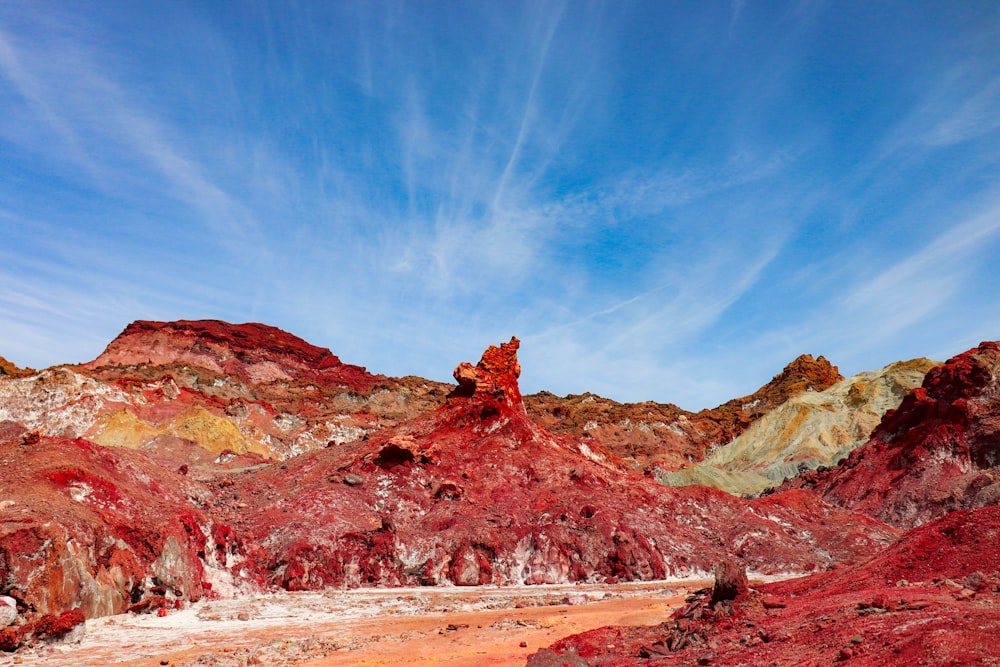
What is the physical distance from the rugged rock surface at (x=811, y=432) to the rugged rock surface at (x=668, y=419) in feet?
35.0

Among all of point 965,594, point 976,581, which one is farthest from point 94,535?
point 976,581

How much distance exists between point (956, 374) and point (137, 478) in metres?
52.4

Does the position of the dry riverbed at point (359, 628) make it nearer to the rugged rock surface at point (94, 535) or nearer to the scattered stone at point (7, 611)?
the scattered stone at point (7, 611)

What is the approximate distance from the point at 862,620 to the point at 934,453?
40892 millimetres

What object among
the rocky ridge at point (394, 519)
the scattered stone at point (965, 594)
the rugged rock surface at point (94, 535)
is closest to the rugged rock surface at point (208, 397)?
the rocky ridge at point (394, 519)

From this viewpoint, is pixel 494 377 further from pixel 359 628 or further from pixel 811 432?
pixel 811 432

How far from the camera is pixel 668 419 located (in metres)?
112

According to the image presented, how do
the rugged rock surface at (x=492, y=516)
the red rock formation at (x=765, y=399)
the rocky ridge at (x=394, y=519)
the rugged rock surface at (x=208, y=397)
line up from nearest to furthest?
the rocky ridge at (x=394, y=519), the rugged rock surface at (x=492, y=516), the rugged rock surface at (x=208, y=397), the red rock formation at (x=765, y=399)

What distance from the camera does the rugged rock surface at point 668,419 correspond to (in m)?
102

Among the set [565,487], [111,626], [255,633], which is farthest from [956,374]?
[111,626]

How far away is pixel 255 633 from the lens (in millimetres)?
16859

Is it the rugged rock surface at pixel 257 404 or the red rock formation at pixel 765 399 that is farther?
the red rock formation at pixel 765 399

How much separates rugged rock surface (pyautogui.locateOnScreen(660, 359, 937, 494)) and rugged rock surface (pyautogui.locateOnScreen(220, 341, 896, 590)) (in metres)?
24.6

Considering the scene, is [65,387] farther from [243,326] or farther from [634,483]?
[243,326]
